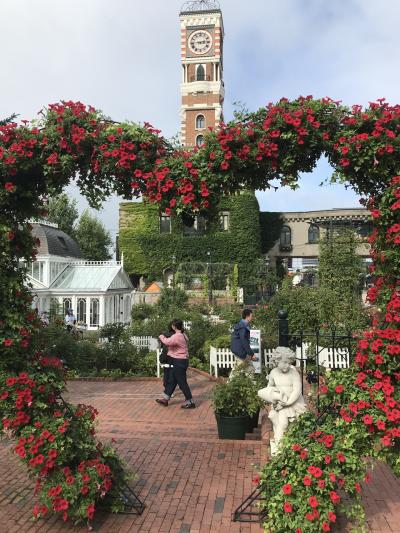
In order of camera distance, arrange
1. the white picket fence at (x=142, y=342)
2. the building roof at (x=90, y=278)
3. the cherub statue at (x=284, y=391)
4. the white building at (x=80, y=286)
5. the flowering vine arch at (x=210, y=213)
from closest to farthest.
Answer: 1. the flowering vine arch at (x=210, y=213)
2. the cherub statue at (x=284, y=391)
3. the white picket fence at (x=142, y=342)
4. the white building at (x=80, y=286)
5. the building roof at (x=90, y=278)

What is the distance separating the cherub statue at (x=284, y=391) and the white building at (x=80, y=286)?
1908 centimetres

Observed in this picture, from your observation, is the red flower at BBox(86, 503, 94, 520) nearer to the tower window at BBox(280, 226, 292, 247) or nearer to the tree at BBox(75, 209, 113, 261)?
the tower window at BBox(280, 226, 292, 247)

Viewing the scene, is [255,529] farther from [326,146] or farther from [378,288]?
[326,146]

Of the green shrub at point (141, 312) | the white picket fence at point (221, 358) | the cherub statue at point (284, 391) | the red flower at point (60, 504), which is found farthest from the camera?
the green shrub at point (141, 312)

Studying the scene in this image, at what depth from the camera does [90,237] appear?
44500 millimetres

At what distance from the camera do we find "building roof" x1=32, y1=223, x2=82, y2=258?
25663 millimetres

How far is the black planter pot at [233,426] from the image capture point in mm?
6602

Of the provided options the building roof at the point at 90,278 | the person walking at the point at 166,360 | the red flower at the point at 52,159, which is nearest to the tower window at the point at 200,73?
the building roof at the point at 90,278

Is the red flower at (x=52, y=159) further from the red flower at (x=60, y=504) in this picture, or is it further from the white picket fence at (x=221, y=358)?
the white picket fence at (x=221, y=358)

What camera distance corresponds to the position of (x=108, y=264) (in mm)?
25781

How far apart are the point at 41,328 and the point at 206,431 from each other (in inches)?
140

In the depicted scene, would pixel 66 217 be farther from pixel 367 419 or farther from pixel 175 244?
pixel 367 419

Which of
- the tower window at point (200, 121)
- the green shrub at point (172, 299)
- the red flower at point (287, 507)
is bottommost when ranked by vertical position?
the red flower at point (287, 507)

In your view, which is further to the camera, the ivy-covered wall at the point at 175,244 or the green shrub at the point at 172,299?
the ivy-covered wall at the point at 175,244
